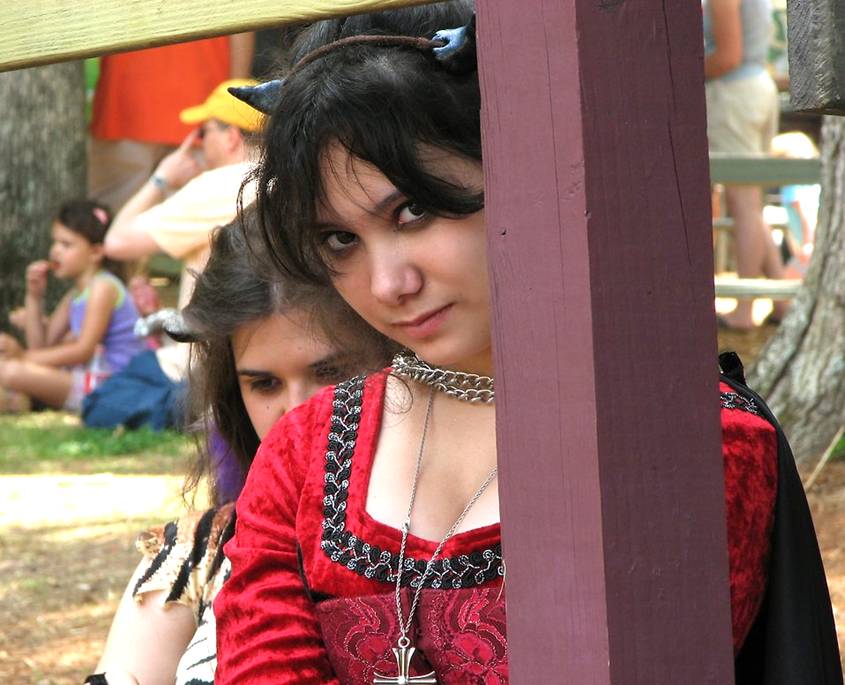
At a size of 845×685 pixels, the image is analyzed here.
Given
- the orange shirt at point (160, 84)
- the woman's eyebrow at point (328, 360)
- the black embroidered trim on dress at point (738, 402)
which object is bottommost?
the woman's eyebrow at point (328, 360)

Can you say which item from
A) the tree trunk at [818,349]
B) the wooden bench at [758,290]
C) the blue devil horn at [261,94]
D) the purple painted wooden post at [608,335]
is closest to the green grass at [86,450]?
the tree trunk at [818,349]

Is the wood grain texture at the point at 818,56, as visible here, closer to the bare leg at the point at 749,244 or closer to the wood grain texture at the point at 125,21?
the wood grain texture at the point at 125,21

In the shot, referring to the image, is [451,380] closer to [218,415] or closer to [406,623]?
[406,623]

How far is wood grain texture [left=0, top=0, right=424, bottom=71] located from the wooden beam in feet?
18.5

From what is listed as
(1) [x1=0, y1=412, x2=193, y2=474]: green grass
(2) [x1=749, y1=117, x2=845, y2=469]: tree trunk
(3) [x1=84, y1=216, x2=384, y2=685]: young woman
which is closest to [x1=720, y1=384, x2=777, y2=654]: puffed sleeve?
(3) [x1=84, y1=216, x2=384, y2=685]: young woman

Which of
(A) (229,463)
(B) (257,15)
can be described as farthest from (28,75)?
(B) (257,15)

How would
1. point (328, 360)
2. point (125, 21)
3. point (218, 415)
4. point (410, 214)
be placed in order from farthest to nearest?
1. point (218, 415)
2. point (328, 360)
3. point (410, 214)
4. point (125, 21)

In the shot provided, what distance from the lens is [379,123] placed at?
168cm

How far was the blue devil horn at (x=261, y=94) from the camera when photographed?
6.02 feet

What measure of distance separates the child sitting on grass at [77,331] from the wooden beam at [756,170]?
9.90 ft

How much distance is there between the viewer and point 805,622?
1596 millimetres

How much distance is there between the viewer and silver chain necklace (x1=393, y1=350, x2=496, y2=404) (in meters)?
1.85

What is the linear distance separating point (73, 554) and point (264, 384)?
8.80 feet

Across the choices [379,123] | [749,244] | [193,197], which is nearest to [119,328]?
[193,197]
